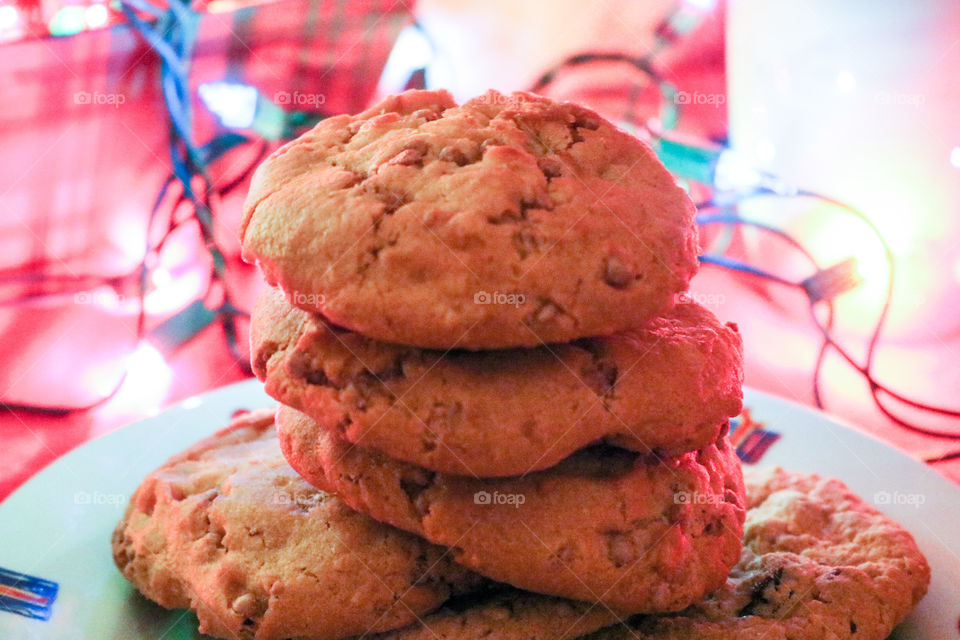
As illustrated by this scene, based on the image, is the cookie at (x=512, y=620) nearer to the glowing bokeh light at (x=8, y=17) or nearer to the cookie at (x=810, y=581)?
the cookie at (x=810, y=581)

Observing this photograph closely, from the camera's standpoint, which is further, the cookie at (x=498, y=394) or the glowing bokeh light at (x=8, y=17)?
the glowing bokeh light at (x=8, y=17)

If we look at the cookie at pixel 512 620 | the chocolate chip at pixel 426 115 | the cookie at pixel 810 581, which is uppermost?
the chocolate chip at pixel 426 115

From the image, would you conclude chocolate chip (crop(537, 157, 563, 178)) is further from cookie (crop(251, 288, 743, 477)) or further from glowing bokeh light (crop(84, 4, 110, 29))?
glowing bokeh light (crop(84, 4, 110, 29))

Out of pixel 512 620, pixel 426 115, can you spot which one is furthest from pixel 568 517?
pixel 426 115

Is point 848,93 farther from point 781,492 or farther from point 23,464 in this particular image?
point 23,464

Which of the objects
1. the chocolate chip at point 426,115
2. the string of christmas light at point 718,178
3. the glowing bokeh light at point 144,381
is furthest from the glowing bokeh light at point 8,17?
the chocolate chip at point 426,115

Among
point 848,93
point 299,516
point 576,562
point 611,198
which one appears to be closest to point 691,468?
point 576,562
